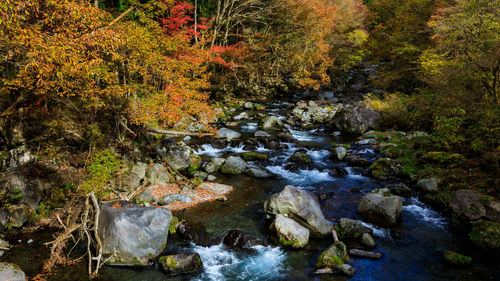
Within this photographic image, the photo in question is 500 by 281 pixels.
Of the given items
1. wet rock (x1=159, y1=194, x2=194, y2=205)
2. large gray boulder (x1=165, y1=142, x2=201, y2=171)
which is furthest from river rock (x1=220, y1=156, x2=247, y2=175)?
wet rock (x1=159, y1=194, x2=194, y2=205)

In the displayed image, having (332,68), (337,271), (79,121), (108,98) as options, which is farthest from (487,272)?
(332,68)

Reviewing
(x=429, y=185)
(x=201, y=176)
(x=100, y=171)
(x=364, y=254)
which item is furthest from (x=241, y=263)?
(x=429, y=185)

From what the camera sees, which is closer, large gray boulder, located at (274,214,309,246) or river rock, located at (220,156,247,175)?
large gray boulder, located at (274,214,309,246)

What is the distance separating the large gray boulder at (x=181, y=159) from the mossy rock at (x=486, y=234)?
11172 mm

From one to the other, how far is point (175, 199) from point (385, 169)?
9.82m

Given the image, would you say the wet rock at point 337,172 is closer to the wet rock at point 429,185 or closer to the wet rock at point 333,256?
the wet rock at point 429,185

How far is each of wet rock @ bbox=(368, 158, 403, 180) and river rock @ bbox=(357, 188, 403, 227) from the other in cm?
327

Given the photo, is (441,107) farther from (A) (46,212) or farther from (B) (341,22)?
(B) (341,22)

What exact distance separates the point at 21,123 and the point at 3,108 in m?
0.72

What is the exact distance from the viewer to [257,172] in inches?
506

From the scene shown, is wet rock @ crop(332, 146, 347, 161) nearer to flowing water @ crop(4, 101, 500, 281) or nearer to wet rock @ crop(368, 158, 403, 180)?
wet rock @ crop(368, 158, 403, 180)

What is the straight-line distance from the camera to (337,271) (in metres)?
6.81

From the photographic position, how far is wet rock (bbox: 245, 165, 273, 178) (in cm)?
1278

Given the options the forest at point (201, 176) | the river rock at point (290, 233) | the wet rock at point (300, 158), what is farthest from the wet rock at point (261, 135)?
the river rock at point (290, 233)
